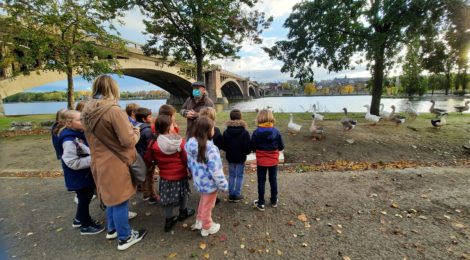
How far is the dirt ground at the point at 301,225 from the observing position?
2582 mm

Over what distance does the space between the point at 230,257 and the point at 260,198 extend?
1.14m

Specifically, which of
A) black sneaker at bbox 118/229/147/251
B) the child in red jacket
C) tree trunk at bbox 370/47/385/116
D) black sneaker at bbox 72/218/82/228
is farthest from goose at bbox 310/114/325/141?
black sneaker at bbox 72/218/82/228

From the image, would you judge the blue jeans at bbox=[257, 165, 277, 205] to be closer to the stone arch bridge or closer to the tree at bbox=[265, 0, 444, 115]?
the tree at bbox=[265, 0, 444, 115]

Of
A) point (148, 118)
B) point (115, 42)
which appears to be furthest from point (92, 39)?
point (148, 118)

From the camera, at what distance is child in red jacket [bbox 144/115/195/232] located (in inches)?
109

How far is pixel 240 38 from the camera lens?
1253 centimetres

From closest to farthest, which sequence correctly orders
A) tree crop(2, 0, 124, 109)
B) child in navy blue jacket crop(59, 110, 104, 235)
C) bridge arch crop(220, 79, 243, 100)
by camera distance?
child in navy blue jacket crop(59, 110, 104, 235)
tree crop(2, 0, 124, 109)
bridge arch crop(220, 79, 243, 100)

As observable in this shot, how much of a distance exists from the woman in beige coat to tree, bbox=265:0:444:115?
843 cm

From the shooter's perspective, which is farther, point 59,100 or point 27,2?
point 59,100

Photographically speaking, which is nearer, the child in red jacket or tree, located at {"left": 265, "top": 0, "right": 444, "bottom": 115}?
the child in red jacket

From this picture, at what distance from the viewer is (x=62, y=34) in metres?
10.1

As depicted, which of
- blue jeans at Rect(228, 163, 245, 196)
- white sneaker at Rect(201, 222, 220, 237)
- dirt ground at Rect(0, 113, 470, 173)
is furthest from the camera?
dirt ground at Rect(0, 113, 470, 173)

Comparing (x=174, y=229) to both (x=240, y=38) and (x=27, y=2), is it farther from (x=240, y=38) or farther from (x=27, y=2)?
(x=27, y=2)

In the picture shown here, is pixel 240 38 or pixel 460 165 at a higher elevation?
pixel 240 38
